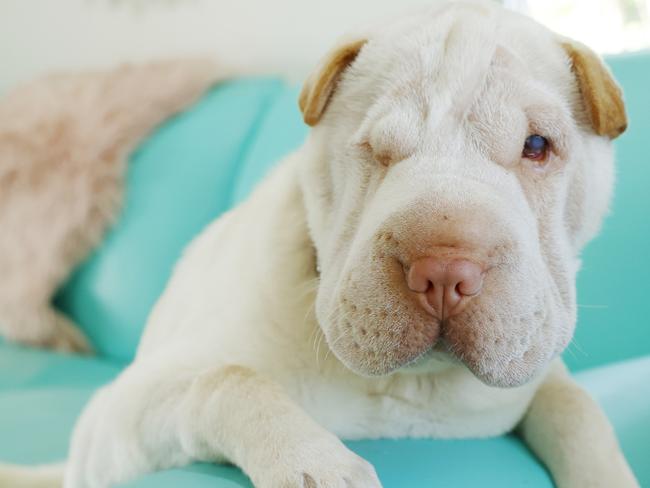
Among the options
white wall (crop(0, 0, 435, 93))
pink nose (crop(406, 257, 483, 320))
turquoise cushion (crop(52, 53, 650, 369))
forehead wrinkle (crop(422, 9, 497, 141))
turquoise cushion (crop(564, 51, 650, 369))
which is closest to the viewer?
pink nose (crop(406, 257, 483, 320))

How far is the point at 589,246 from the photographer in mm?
1448

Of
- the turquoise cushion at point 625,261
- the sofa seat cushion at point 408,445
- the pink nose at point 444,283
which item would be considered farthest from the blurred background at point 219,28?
the pink nose at point 444,283

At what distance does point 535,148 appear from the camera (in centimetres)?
90

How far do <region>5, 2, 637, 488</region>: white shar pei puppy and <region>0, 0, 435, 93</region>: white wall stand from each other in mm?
1194

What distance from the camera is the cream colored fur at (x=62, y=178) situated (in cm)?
206

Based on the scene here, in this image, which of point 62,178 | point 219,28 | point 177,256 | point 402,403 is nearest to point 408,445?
point 402,403

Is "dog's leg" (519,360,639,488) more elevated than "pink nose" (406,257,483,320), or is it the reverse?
"pink nose" (406,257,483,320)

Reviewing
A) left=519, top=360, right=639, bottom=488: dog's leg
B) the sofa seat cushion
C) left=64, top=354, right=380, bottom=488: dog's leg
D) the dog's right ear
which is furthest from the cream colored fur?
left=519, top=360, right=639, bottom=488: dog's leg

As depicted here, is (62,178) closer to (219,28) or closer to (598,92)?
(219,28)

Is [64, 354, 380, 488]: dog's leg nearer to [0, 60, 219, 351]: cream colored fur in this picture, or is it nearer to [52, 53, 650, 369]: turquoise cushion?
[52, 53, 650, 369]: turquoise cushion

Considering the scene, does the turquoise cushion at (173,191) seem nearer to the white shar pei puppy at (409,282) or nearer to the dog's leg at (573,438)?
the white shar pei puppy at (409,282)

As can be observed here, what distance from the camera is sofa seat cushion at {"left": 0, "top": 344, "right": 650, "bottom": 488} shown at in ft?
2.96

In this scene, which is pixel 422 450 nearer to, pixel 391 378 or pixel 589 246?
pixel 391 378

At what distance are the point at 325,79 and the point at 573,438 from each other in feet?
1.80
